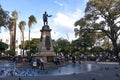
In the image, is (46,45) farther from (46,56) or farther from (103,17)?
(103,17)

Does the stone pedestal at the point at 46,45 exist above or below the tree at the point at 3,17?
below

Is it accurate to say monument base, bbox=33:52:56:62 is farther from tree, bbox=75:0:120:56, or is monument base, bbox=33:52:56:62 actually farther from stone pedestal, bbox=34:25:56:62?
tree, bbox=75:0:120:56

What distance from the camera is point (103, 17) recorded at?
51.0 meters

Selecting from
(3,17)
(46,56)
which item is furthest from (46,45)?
(3,17)

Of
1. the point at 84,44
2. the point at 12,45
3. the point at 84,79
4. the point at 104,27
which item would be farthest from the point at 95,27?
the point at 84,79

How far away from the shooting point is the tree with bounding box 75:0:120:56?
4966 centimetres

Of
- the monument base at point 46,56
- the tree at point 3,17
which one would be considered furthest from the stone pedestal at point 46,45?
the tree at point 3,17

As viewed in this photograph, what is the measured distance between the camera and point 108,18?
50.4 metres

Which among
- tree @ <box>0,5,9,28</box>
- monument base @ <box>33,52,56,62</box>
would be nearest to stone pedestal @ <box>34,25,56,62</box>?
monument base @ <box>33,52,56,62</box>

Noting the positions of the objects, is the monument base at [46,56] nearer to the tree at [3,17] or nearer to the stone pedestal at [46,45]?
the stone pedestal at [46,45]

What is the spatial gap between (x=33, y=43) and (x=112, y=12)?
1385 inches

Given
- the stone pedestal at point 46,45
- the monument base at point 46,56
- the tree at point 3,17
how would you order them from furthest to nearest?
the tree at point 3,17, the stone pedestal at point 46,45, the monument base at point 46,56

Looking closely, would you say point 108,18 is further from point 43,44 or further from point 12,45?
point 12,45

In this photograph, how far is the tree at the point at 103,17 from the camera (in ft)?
163
